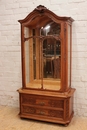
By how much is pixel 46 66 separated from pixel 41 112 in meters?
0.65

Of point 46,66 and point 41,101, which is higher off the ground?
point 46,66

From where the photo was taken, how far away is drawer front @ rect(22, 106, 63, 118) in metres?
2.27

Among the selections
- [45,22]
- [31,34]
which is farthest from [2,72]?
[45,22]

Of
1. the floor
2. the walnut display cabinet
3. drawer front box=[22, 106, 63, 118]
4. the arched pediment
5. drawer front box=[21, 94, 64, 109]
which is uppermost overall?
the arched pediment

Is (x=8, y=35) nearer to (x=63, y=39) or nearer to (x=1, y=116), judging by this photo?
(x=63, y=39)

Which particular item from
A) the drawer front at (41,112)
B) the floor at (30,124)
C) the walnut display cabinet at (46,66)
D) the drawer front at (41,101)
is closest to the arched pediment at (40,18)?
the walnut display cabinet at (46,66)

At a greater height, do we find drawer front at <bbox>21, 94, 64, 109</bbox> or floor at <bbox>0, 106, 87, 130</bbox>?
drawer front at <bbox>21, 94, 64, 109</bbox>

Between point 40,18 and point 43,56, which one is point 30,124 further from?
point 40,18

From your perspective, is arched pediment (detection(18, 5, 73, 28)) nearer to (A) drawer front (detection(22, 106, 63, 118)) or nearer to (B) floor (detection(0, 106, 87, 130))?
(A) drawer front (detection(22, 106, 63, 118))

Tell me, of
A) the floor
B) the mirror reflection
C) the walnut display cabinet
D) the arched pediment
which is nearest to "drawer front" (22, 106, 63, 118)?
the walnut display cabinet

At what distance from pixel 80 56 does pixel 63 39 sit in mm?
471

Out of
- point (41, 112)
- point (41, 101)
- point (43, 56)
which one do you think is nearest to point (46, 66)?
point (43, 56)

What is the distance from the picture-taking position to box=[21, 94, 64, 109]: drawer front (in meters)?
2.25

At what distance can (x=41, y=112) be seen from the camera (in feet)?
7.71
